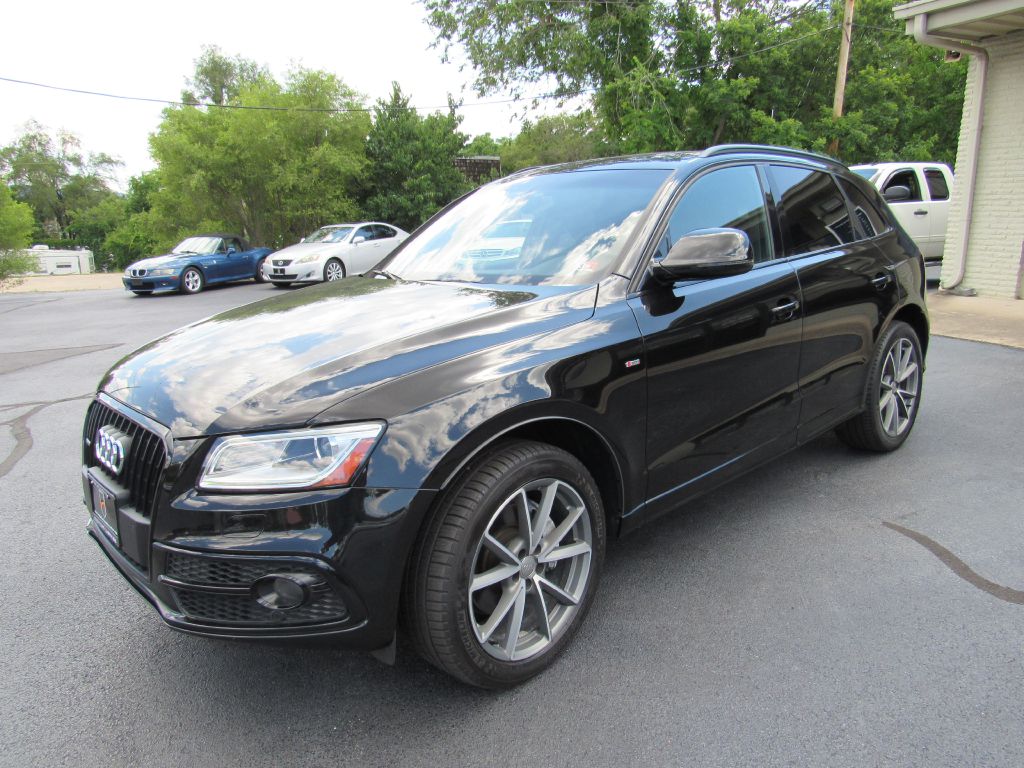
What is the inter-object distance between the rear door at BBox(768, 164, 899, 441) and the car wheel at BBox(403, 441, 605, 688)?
1.61 metres

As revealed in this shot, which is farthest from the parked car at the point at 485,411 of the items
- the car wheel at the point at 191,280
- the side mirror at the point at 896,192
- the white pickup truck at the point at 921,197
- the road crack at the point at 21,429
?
the car wheel at the point at 191,280

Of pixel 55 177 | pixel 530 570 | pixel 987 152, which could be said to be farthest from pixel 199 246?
pixel 55 177

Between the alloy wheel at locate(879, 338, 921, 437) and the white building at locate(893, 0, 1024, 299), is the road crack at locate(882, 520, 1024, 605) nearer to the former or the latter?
the alloy wheel at locate(879, 338, 921, 437)

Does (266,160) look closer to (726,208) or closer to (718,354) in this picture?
(726,208)

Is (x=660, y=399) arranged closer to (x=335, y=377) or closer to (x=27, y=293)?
(x=335, y=377)

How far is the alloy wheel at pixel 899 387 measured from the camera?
164 inches

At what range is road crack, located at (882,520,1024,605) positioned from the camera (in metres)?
2.81

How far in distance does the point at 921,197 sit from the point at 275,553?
44.6 feet

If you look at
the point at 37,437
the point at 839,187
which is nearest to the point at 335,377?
the point at 839,187

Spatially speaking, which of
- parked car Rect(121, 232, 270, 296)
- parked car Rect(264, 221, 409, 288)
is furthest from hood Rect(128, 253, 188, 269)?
parked car Rect(264, 221, 409, 288)

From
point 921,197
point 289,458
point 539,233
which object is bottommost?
point 289,458

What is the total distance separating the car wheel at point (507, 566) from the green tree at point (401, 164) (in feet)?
84.3

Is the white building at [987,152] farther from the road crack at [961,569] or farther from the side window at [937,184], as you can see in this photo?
the road crack at [961,569]

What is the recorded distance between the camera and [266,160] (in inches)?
949
